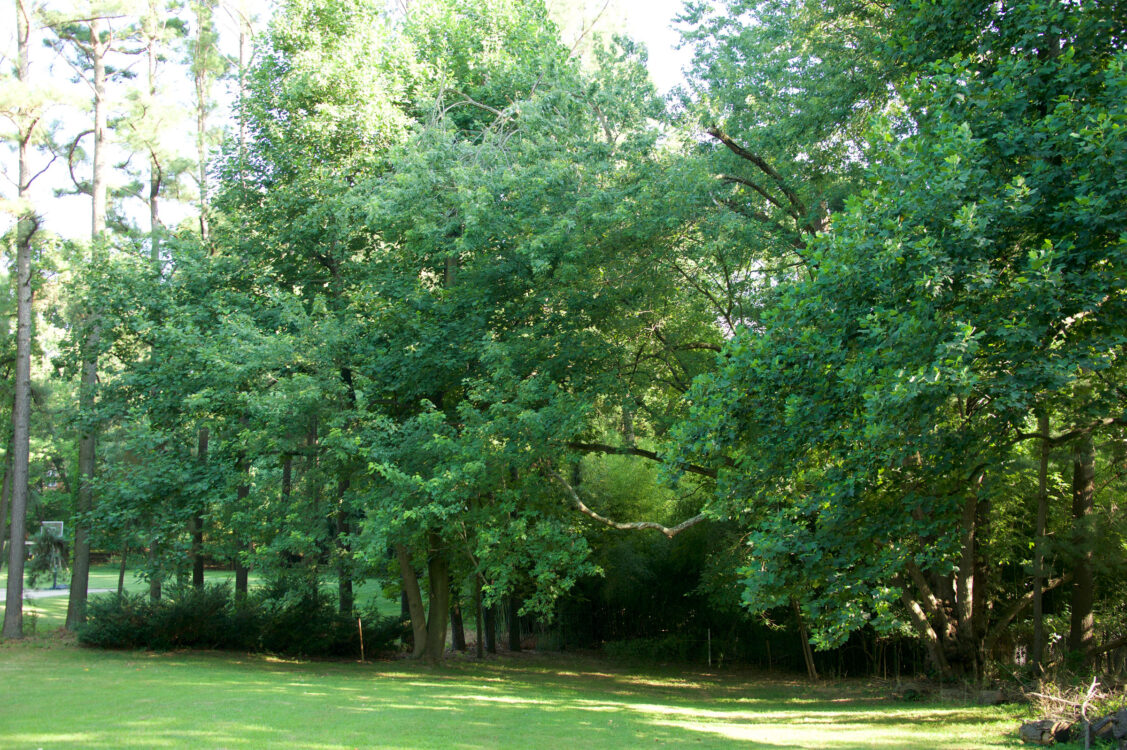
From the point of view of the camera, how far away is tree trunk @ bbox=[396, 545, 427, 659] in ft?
54.1

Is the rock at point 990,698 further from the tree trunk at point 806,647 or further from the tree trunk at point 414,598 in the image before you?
the tree trunk at point 414,598

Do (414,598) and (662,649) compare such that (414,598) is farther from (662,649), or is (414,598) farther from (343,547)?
(662,649)

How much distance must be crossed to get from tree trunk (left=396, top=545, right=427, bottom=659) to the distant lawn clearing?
0.66 meters

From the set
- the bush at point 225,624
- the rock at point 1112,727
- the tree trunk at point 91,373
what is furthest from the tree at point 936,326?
the tree trunk at point 91,373

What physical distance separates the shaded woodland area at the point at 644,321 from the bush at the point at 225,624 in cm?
130

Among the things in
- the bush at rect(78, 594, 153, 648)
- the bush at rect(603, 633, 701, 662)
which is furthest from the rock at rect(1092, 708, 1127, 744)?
the bush at rect(78, 594, 153, 648)

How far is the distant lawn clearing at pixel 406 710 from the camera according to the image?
8.47 meters

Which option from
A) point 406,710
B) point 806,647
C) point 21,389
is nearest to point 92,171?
point 21,389

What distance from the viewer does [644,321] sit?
45.1ft

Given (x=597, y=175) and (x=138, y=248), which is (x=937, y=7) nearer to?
(x=597, y=175)

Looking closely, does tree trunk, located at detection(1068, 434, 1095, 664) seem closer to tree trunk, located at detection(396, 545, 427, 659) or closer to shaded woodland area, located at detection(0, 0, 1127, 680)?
shaded woodland area, located at detection(0, 0, 1127, 680)

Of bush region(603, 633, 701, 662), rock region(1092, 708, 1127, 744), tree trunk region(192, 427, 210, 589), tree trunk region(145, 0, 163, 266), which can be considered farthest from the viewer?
bush region(603, 633, 701, 662)

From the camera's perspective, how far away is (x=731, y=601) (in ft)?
→ 59.0

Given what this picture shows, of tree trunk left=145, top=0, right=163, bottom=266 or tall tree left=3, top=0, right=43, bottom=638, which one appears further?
tree trunk left=145, top=0, right=163, bottom=266
